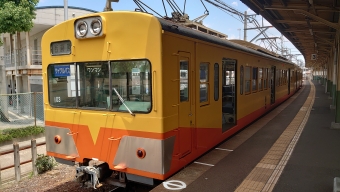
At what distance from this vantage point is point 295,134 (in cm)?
779

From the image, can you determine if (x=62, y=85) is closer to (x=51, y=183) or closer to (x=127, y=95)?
(x=127, y=95)

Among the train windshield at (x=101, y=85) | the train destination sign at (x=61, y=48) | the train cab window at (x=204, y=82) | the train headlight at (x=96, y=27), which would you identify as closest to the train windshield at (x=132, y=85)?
the train windshield at (x=101, y=85)

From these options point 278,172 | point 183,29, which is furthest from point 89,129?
point 278,172

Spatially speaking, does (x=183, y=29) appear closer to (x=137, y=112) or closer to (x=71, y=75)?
(x=137, y=112)

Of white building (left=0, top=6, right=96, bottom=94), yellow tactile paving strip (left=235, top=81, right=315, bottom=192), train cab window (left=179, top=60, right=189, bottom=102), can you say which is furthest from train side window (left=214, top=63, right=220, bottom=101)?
white building (left=0, top=6, right=96, bottom=94)

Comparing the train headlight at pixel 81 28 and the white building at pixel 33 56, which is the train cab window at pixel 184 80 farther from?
the white building at pixel 33 56

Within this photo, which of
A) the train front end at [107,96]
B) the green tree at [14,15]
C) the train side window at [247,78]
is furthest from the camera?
the green tree at [14,15]

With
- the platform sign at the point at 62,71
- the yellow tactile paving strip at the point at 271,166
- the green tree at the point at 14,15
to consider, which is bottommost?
the yellow tactile paving strip at the point at 271,166

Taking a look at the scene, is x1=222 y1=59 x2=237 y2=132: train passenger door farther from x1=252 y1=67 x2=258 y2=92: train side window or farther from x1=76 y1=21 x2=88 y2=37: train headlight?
x1=76 y1=21 x2=88 y2=37: train headlight

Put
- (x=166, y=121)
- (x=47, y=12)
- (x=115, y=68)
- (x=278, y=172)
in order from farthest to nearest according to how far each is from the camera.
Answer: (x=47, y=12) < (x=278, y=172) < (x=115, y=68) < (x=166, y=121)

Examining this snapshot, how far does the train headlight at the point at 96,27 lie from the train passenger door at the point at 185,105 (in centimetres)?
135

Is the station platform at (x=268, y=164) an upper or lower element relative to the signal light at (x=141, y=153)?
lower

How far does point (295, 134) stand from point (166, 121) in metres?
5.39

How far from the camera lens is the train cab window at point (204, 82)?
5145 mm
